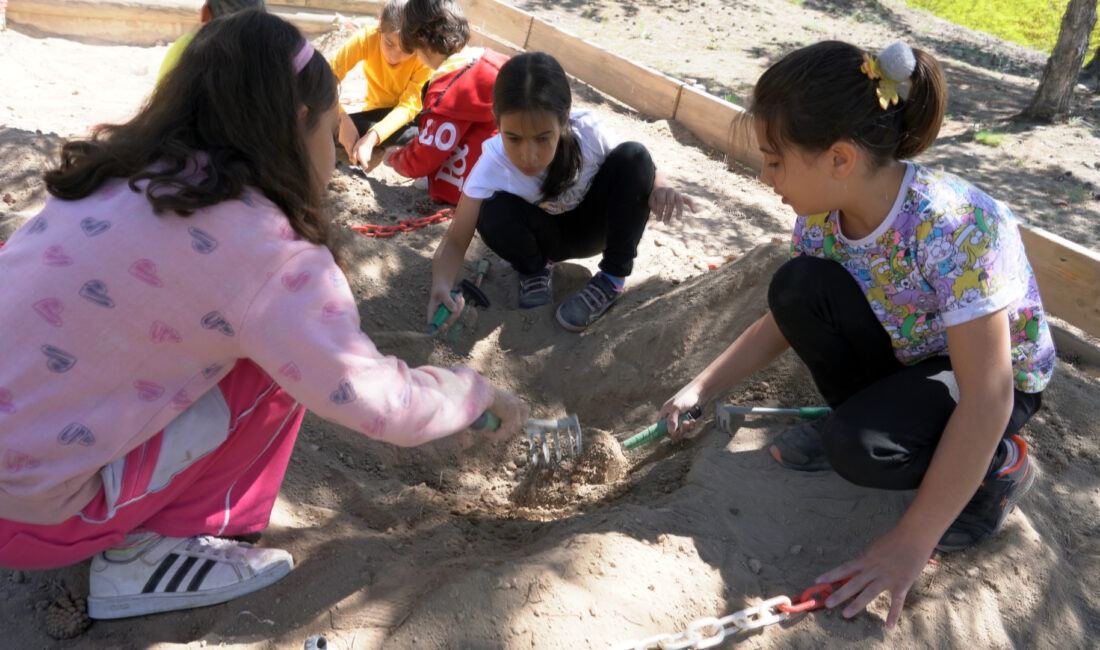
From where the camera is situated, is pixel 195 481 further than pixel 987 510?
No

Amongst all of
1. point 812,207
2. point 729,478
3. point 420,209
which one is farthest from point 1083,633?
point 420,209

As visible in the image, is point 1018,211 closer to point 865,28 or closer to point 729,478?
point 729,478

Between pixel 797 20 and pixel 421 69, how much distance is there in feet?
15.8

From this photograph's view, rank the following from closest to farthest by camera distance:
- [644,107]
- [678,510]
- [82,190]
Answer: [82,190]
[678,510]
[644,107]

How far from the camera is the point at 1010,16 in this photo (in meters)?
9.77

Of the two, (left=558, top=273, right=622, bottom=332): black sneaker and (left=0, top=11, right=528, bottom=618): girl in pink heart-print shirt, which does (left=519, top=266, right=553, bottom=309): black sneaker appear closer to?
(left=558, top=273, right=622, bottom=332): black sneaker

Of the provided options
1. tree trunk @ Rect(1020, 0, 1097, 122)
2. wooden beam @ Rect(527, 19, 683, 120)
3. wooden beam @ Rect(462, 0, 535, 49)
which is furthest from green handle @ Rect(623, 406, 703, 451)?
wooden beam @ Rect(462, 0, 535, 49)

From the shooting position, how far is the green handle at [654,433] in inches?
96.5

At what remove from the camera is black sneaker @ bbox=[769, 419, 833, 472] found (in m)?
2.30

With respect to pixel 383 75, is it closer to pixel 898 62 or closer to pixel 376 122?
pixel 376 122

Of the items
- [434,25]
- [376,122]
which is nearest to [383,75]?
[376,122]

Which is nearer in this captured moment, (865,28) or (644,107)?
(644,107)

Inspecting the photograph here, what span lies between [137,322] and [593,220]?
2096mm

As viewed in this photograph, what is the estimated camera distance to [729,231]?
14.5 feet
